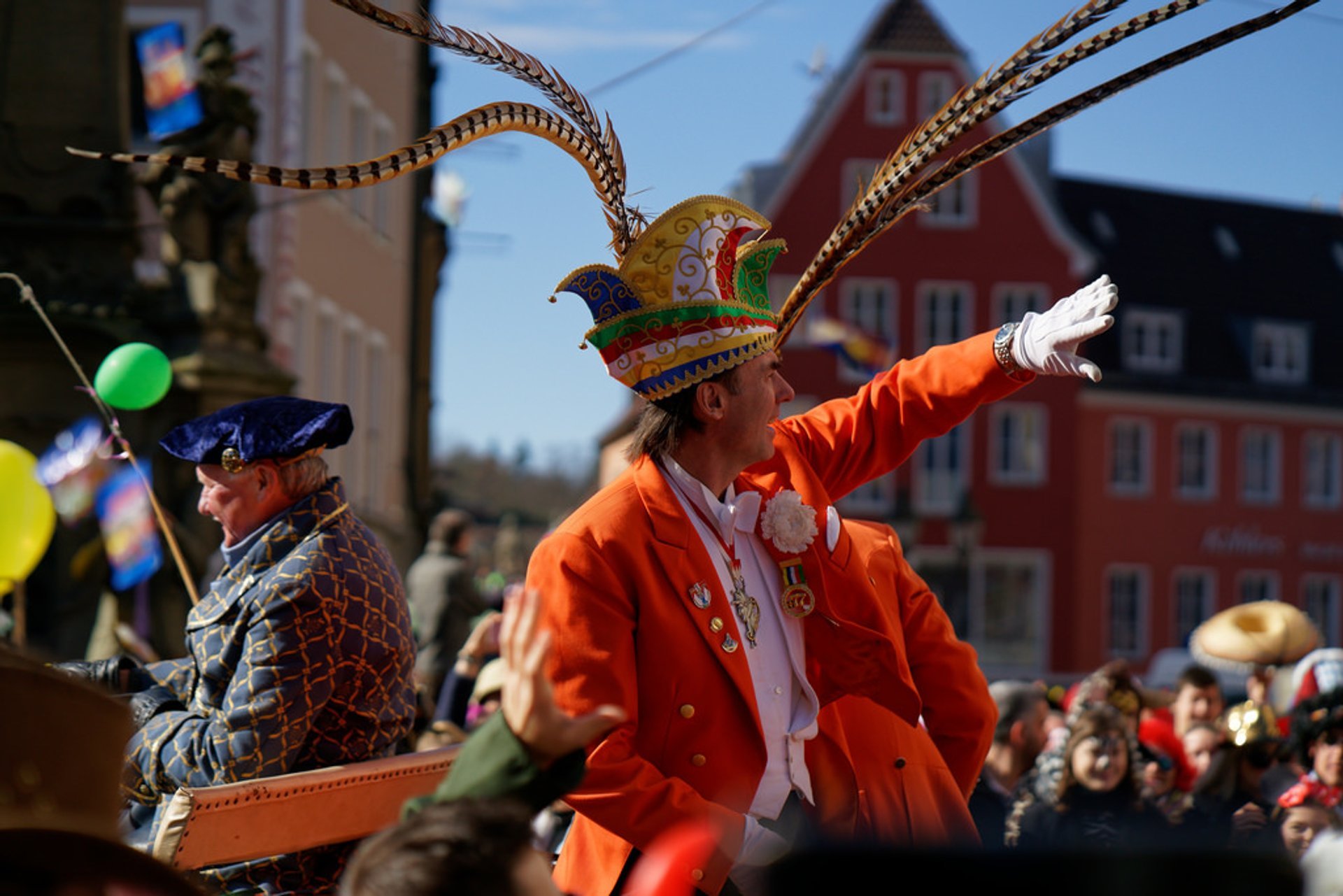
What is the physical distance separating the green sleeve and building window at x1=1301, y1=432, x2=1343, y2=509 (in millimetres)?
42494

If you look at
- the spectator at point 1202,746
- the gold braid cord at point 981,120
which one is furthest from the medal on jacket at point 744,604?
the spectator at point 1202,746

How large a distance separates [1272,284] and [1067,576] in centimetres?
1122

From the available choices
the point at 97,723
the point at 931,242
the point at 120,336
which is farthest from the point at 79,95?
the point at 931,242

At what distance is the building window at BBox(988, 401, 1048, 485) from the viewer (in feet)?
126

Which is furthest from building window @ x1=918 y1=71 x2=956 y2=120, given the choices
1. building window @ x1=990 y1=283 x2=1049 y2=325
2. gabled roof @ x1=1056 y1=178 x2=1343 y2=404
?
gabled roof @ x1=1056 y1=178 x2=1343 y2=404

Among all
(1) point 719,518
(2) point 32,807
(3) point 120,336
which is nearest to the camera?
(2) point 32,807

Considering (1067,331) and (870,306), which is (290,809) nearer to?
(1067,331)

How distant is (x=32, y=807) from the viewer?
5.38 feet

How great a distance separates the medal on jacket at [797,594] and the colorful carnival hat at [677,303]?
1.42 feet

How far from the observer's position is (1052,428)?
38562mm

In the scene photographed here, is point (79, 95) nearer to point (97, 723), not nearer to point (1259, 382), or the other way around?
point (97, 723)

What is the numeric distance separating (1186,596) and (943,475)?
7.12 m

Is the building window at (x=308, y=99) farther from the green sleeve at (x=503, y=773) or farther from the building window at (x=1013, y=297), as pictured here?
the building window at (x=1013, y=297)

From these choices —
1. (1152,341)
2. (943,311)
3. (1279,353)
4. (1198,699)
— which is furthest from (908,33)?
(1198,699)
